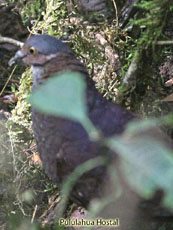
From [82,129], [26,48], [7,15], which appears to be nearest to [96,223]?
[82,129]

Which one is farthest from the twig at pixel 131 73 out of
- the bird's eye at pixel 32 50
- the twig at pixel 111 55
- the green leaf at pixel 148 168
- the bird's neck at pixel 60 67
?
the green leaf at pixel 148 168

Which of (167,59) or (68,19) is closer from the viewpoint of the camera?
(68,19)

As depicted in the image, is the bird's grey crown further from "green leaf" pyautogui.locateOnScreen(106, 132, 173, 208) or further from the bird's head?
"green leaf" pyautogui.locateOnScreen(106, 132, 173, 208)

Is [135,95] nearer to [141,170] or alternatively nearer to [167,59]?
[167,59]

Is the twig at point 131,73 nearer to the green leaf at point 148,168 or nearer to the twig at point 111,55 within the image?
the twig at point 111,55

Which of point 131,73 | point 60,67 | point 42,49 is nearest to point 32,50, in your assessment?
point 42,49

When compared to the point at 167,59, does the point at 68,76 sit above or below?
above

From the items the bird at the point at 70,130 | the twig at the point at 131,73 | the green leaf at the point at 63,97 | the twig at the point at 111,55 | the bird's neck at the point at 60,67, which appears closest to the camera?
the green leaf at the point at 63,97

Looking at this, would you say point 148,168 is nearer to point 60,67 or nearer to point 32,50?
point 60,67
